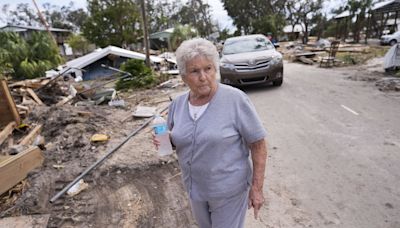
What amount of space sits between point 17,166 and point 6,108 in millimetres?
3000

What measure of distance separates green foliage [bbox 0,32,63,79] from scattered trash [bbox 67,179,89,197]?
1732cm

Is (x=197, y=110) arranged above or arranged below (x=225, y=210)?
above

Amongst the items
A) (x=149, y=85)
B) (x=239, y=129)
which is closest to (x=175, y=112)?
(x=239, y=129)

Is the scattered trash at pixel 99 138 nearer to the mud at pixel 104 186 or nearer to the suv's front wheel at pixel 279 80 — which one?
the mud at pixel 104 186

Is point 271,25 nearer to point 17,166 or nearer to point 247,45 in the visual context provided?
point 247,45

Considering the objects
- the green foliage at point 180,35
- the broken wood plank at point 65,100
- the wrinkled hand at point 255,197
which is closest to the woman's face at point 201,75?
the wrinkled hand at point 255,197

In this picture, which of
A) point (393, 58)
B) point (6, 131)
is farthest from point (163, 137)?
point (393, 58)

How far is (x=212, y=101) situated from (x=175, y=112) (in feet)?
1.13

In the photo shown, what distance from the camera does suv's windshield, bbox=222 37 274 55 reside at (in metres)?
9.30

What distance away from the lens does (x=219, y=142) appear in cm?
170

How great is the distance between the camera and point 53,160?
15.6ft

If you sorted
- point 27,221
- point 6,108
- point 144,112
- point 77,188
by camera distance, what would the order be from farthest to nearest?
point 144,112
point 6,108
point 77,188
point 27,221

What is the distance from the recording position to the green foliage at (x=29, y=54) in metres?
18.8

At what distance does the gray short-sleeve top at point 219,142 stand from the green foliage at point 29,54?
19749 mm
